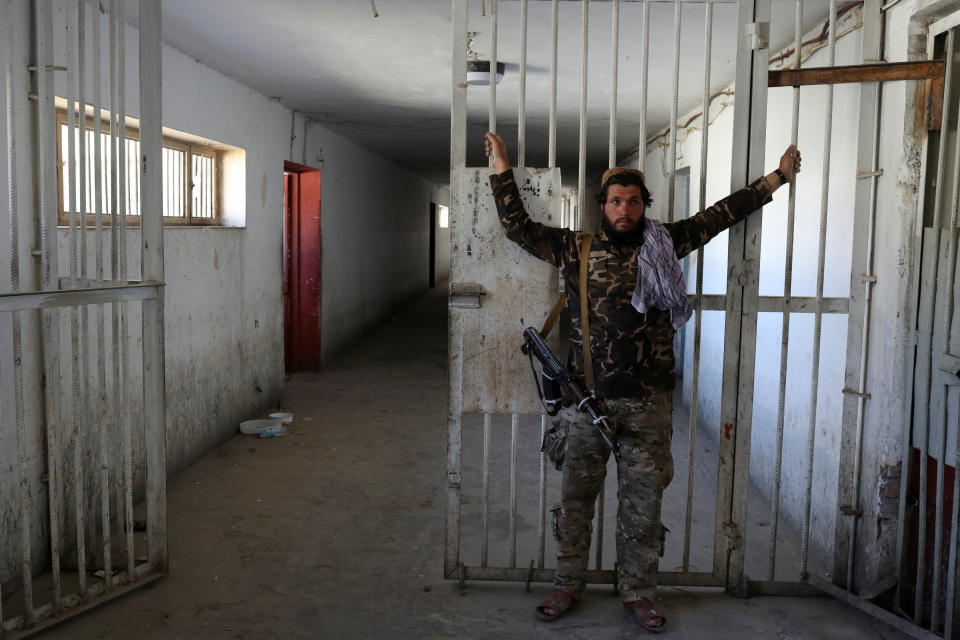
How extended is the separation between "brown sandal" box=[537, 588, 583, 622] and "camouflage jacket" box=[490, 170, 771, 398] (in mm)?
795

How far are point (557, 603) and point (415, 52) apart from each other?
11.8ft

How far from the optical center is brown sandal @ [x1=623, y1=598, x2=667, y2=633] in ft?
9.38

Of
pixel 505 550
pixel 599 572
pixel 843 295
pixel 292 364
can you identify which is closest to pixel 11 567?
pixel 505 550

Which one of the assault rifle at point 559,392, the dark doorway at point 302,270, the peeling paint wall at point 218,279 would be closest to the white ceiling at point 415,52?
the peeling paint wall at point 218,279

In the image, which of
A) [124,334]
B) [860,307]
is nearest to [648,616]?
[860,307]

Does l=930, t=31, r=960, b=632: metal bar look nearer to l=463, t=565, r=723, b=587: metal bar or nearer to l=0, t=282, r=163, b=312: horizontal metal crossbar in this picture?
l=463, t=565, r=723, b=587: metal bar

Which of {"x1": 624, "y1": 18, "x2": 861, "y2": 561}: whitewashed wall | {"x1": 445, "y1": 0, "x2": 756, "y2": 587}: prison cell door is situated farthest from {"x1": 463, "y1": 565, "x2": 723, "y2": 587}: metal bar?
{"x1": 624, "y1": 18, "x2": 861, "y2": 561}: whitewashed wall

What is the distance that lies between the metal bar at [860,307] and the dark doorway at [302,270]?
6209 mm

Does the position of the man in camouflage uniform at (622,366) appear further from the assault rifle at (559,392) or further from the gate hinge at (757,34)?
the gate hinge at (757,34)

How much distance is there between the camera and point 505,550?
→ 3.81 m

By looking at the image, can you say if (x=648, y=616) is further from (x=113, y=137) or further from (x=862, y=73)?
(x=113, y=137)

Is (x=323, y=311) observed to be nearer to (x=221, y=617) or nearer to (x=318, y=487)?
(x=318, y=487)

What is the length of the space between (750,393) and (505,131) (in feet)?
19.8

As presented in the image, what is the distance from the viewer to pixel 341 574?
3.46 m
